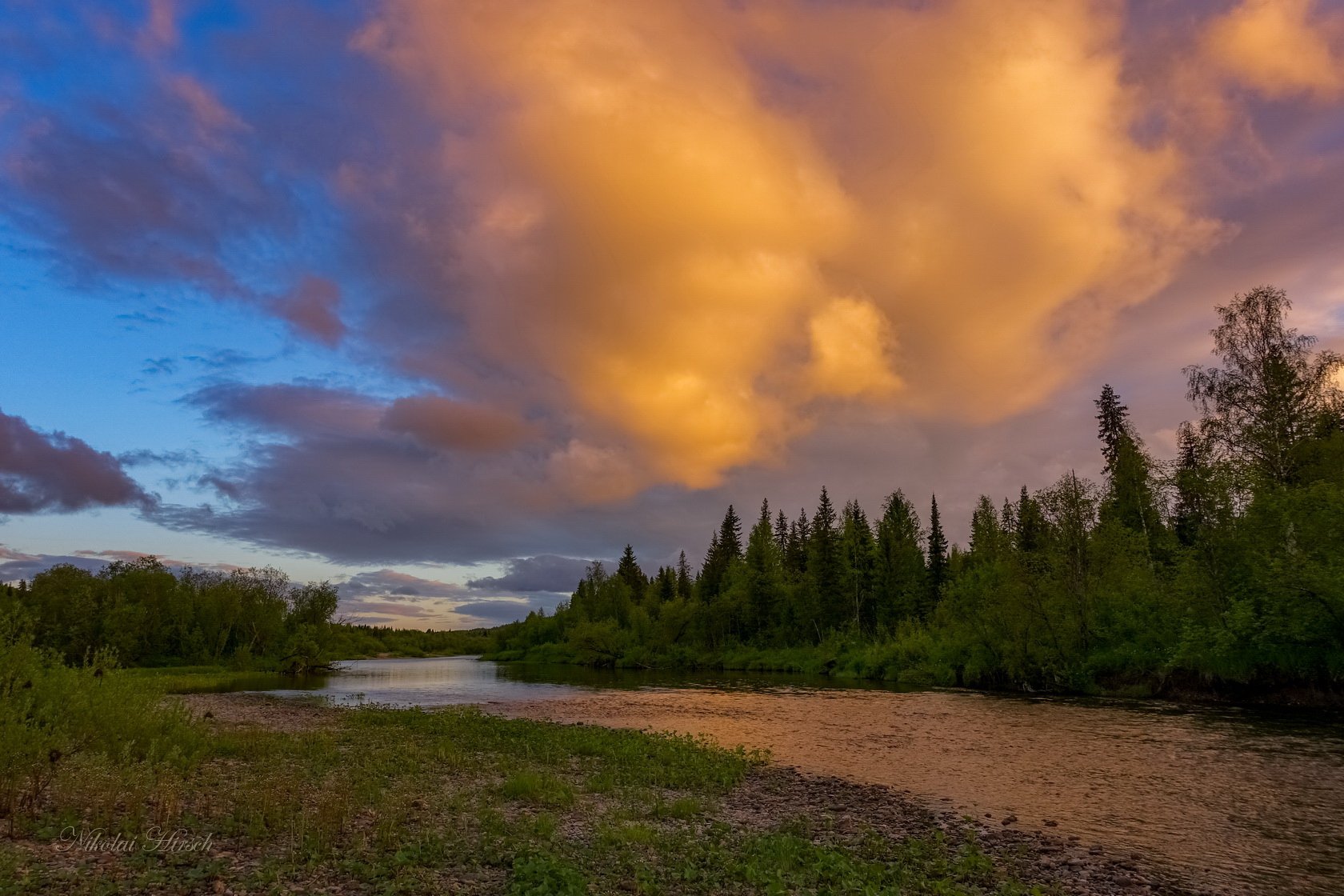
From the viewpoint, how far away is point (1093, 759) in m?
26.4

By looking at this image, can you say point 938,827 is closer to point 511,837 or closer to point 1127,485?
point 511,837

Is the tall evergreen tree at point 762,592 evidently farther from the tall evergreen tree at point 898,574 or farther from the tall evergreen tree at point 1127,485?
the tall evergreen tree at point 1127,485

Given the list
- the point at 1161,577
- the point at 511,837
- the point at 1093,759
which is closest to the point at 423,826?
the point at 511,837

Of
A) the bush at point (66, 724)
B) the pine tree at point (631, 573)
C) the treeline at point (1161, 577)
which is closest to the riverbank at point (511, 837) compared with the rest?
the bush at point (66, 724)

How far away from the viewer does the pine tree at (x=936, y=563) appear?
10162 cm

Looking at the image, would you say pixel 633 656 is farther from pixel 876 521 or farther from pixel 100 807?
pixel 100 807

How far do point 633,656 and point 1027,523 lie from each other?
65.8 m

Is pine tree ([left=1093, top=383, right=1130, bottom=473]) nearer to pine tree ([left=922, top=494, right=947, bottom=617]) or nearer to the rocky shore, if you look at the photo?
pine tree ([left=922, top=494, right=947, bottom=617])

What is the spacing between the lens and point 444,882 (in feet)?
37.3

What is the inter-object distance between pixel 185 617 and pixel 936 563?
4796 inches

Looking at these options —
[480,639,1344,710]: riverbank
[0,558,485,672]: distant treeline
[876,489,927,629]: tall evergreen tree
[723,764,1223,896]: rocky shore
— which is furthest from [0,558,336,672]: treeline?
[723,764,1223,896]: rocky shore

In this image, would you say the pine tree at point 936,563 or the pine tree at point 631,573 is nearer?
the pine tree at point 936,563

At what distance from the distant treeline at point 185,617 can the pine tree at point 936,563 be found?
91.1 m

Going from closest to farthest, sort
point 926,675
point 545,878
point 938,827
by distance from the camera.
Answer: point 545,878 → point 938,827 → point 926,675
